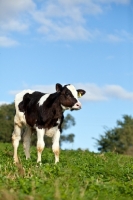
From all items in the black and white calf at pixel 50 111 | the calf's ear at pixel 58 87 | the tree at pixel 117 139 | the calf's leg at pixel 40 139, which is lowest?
the calf's leg at pixel 40 139

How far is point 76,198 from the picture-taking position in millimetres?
8062

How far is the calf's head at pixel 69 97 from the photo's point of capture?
1814cm

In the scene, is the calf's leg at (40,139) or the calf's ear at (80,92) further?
the calf's ear at (80,92)

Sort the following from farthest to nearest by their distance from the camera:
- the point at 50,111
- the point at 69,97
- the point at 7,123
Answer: the point at 7,123, the point at 50,111, the point at 69,97

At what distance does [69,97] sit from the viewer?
18328 millimetres

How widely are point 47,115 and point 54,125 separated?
1.36 feet

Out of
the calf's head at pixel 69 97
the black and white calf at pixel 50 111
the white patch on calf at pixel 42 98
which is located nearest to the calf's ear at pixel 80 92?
the black and white calf at pixel 50 111

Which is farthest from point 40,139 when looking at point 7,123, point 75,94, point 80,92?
point 7,123

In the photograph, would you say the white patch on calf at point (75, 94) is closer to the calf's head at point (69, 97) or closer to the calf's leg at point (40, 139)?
the calf's head at point (69, 97)

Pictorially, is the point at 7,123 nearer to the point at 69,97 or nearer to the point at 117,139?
the point at 117,139

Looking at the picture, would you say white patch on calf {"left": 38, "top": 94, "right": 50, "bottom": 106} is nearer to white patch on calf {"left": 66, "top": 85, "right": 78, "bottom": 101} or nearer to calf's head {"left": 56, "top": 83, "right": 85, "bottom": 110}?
calf's head {"left": 56, "top": 83, "right": 85, "bottom": 110}

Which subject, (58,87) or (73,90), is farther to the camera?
(58,87)

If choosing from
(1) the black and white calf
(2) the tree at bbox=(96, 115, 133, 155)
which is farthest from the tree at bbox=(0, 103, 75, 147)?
(1) the black and white calf

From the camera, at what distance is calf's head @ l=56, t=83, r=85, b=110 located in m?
18.1
